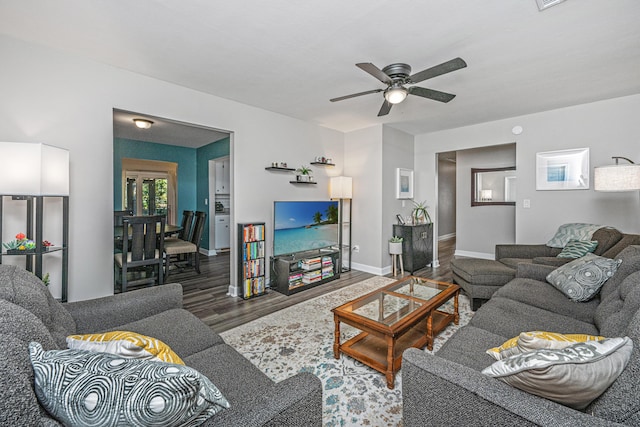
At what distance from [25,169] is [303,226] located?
2948mm

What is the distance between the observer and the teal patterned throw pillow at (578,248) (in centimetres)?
284

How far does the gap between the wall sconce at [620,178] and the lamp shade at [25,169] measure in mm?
4772

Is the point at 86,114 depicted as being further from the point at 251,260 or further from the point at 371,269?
the point at 371,269

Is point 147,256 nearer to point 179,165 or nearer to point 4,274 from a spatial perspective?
point 4,274

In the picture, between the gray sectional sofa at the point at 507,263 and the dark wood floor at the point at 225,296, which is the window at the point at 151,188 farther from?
the gray sectional sofa at the point at 507,263

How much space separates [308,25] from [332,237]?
320 cm

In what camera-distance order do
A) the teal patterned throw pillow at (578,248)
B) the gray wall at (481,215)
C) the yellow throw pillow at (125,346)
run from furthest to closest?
the gray wall at (481,215), the teal patterned throw pillow at (578,248), the yellow throw pillow at (125,346)

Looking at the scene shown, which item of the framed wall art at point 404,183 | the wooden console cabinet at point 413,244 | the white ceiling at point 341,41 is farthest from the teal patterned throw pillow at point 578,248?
the framed wall art at point 404,183

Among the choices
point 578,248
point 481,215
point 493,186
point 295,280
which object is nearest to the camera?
point 578,248

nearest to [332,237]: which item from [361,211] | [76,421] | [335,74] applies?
[361,211]

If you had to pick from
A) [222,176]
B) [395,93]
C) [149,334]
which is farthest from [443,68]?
[222,176]

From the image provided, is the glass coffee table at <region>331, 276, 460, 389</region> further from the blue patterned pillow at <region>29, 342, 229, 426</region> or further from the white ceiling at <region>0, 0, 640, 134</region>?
the white ceiling at <region>0, 0, 640, 134</region>

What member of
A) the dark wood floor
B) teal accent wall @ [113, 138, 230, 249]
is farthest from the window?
the dark wood floor

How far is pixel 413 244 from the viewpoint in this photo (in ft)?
15.7
